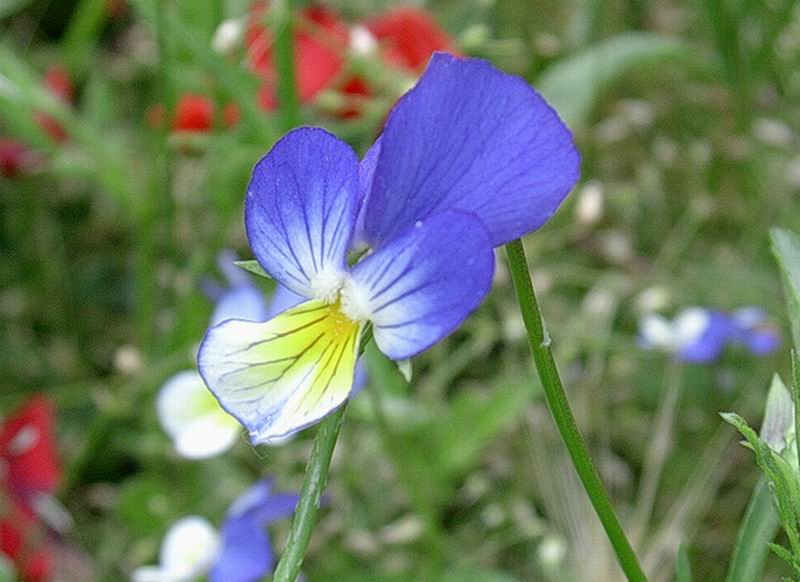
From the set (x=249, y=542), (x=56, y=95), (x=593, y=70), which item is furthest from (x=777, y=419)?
(x=56, y=95)

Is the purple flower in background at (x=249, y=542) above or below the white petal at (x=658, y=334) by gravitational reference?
above

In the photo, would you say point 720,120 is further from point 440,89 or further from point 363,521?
point 440,89

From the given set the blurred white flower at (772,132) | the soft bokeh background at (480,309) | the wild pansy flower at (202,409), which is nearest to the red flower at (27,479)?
the soft bokeh background at (480,309)

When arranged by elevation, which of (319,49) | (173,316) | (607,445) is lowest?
(607,445)

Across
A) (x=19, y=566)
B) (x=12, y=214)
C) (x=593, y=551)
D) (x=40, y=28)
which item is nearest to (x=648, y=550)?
(x=593, y=551)

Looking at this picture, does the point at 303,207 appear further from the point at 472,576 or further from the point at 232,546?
the point at 472,576

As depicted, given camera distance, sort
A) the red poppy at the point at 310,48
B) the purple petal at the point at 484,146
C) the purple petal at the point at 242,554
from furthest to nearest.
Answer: the red poppy at the point at 310,48, the purple petal at the point at 242,554, the purple petal at the point at 484,146

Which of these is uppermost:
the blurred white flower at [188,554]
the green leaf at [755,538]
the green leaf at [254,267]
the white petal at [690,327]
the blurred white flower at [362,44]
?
the green leaf at [254,267]

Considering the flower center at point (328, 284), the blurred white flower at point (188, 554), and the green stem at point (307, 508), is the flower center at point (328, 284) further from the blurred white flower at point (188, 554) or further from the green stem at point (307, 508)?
the blurred white flower at point (188, 554)
